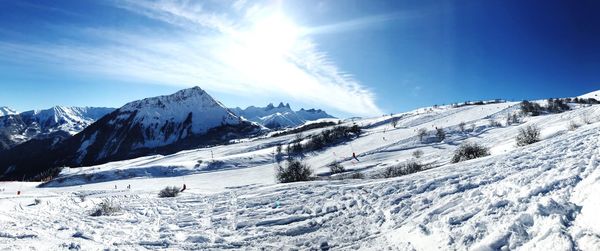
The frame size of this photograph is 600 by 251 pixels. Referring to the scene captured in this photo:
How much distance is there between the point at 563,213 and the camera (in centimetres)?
823

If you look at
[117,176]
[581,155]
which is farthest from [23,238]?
[117,176]

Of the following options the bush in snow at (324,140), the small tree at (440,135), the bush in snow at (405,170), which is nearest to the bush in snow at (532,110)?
the small tree at (440,135)

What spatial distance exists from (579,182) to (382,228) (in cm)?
586

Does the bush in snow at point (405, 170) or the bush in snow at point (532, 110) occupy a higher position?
the bush in snow at point (532, 110)

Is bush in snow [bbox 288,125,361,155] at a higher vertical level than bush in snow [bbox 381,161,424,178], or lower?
higher

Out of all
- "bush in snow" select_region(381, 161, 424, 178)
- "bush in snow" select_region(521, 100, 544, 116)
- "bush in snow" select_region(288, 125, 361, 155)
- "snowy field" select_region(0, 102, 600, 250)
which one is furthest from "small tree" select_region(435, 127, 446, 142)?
"snowy field" select_region(0, 102, 600, 250)

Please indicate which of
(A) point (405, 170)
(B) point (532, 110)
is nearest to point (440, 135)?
(A) point (405, 170)

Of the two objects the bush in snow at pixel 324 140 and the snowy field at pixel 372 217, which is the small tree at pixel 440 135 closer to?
the bush in snow at pixel 324 140

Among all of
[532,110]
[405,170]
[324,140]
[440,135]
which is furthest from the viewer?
[532,110]

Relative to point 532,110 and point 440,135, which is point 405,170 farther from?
point 532,110

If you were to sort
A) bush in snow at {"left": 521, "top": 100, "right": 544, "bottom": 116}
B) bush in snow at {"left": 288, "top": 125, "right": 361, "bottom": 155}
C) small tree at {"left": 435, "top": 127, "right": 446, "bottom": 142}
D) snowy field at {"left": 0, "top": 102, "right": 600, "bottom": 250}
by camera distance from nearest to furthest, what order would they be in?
snowy field at {"left": 0, "top": 102, "right": 600, "bottom": 250} < small tree at {"left": 435, "top": 127, "right": 446, "bottom": 142} < bush in snow at {"left": 288, "top": 125, "right": 361, "bottom": 155} < bush in snow at {"left": 521, "top": 100, "right": 544, "bottom": 116}

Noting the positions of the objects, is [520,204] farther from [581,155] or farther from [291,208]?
[291,208]

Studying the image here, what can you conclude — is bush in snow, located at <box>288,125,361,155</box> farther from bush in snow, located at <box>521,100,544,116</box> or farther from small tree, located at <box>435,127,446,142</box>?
bush in snow, located at <box>521,100,544,116</box>

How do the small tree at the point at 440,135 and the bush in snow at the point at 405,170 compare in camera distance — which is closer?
the bush in snow at the point at 405,170
